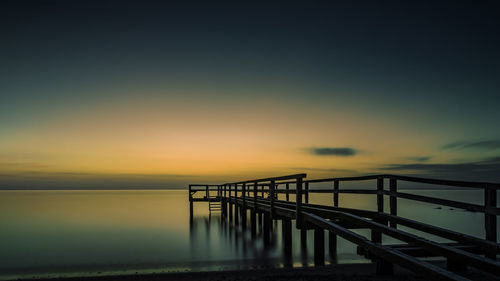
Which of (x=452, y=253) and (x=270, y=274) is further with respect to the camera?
(x=270, y=274)

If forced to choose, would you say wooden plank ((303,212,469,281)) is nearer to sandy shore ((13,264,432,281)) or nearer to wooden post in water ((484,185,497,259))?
sandy shore ((13,264,432,281))

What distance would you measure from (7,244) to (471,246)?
20.2 metres

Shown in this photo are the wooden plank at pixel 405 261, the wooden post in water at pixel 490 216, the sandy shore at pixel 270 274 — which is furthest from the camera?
the sandy shore at pixel 270 274

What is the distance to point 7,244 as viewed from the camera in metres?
17.8

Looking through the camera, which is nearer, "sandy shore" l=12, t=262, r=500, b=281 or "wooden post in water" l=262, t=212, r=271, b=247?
"sandy shore" l=12, t=262, r=500, b=281

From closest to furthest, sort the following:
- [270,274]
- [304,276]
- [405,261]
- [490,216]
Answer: [405,261]
[490,216]
[304,276]
[270,274]

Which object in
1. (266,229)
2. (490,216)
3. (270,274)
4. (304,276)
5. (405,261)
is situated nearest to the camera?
(405,261)

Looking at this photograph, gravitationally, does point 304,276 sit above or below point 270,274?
above

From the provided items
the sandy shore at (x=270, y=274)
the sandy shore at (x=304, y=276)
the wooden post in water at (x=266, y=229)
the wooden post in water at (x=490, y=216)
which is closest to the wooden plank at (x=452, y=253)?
the sandy shore at (x=304, y=276)

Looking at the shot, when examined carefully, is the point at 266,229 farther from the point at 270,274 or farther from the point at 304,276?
the point at 304,276

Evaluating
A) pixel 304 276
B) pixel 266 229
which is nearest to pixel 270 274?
pixel 304 276

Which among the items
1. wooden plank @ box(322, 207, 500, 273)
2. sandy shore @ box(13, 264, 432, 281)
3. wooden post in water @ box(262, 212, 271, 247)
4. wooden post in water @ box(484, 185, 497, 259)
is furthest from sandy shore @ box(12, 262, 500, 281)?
wooden post in water @ box(262, 212, 271, 247)

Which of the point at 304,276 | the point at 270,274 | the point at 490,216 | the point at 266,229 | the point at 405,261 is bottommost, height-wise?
the point at 266,229

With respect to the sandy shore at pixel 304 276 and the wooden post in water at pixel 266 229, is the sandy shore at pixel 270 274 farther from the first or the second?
the wooden post in water at pixel 266 229
